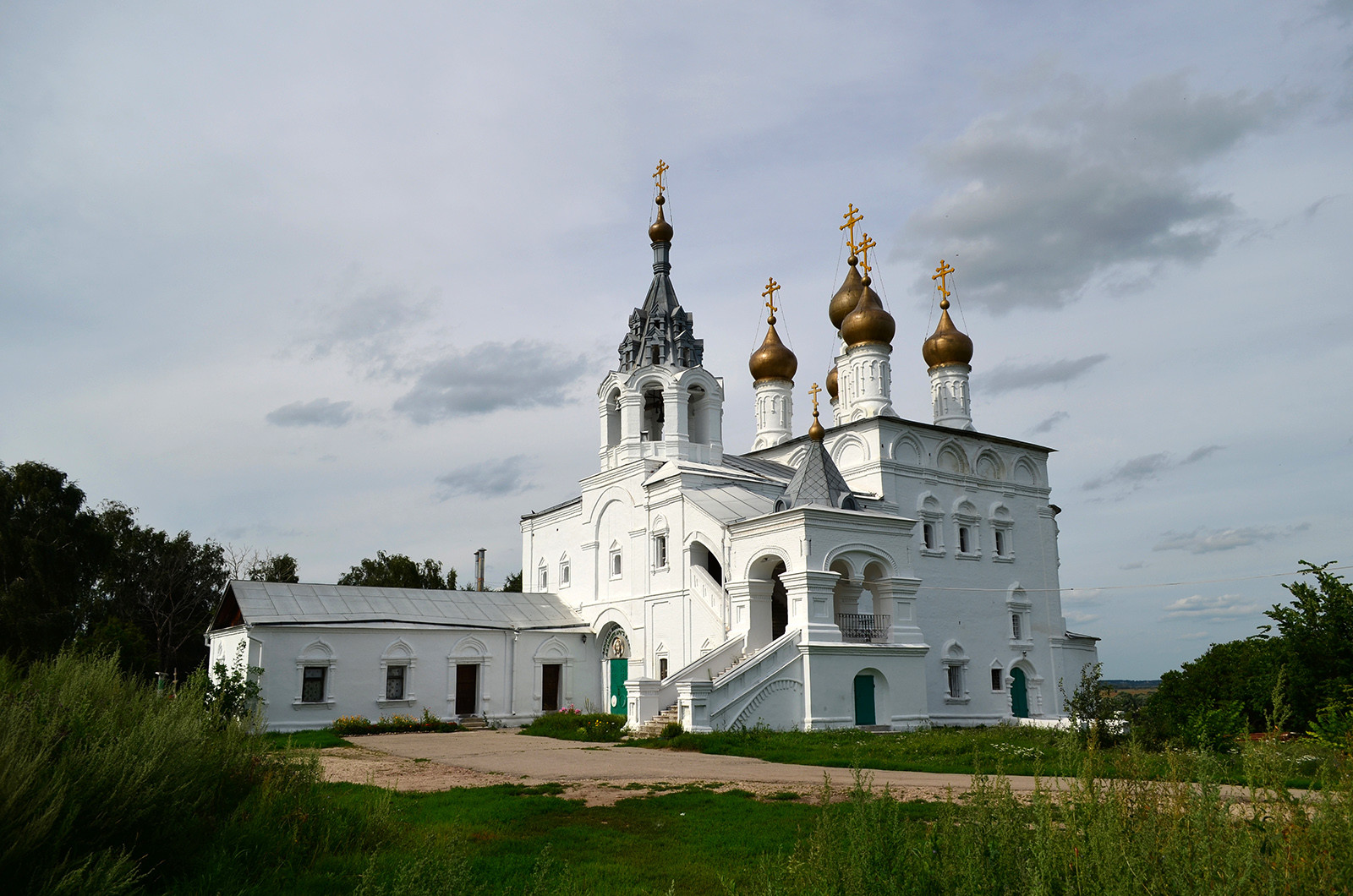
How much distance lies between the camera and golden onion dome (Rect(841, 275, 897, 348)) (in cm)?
2756

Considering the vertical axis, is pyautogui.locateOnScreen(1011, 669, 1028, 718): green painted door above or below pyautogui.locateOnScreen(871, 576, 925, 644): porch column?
below

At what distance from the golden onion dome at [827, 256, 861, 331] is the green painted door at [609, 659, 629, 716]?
1238 centimetres

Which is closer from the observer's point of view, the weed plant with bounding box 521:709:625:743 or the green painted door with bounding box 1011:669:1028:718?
the weed plant with bounding box 521:709:625:743

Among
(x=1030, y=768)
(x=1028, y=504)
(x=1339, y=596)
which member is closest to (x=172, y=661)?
(x=1028, y=504)

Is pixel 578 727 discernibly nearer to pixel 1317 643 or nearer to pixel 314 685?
pixel 314 685

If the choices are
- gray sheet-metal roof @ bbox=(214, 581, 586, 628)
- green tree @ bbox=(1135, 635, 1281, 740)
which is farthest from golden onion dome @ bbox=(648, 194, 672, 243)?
green tree @ bbox=(1135, 635, 1281, 740)

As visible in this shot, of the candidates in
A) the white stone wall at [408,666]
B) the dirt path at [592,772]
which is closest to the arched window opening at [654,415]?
the white stone wall at [408,666]

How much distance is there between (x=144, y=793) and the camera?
5426 millimetres

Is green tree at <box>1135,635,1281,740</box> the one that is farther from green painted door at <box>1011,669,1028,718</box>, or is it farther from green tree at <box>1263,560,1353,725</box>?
green painted door at <box>1011,669,1028,718</box>

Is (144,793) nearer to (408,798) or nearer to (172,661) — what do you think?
(408,798)

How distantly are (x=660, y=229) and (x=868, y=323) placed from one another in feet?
21.9

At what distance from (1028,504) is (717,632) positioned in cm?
1201

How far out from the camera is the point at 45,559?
3052 cm

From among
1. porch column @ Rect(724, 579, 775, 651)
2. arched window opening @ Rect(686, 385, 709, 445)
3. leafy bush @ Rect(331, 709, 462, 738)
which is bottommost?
leafy bush @ Rect(331, 709, 462, 738)
